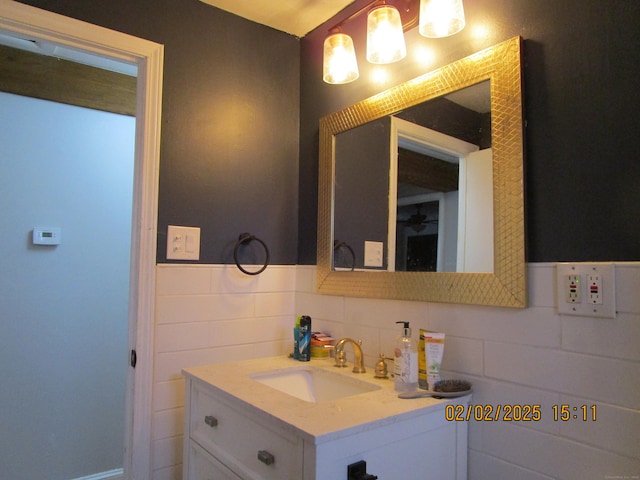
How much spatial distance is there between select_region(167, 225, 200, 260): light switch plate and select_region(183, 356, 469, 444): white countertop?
438 millimetres

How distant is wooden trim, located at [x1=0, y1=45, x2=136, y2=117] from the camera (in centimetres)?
227

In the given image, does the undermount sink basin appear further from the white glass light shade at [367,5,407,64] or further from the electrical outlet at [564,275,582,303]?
the white glass light shade at [367,5,407,64]

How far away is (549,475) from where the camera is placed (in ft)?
3.38

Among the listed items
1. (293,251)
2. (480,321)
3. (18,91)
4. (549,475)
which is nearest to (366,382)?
(480,321)

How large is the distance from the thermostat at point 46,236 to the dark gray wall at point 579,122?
2.29 meters

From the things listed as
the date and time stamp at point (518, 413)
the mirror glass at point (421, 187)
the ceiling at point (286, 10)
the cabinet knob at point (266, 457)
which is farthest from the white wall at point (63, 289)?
the date and time stamp at point (518, 413)

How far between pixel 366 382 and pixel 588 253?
725mm

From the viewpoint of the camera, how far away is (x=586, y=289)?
3.20 feet

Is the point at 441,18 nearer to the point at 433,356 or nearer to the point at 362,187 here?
the point at 362,187

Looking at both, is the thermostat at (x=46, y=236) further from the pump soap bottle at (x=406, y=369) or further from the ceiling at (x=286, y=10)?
the pump soap bottle at (x=406, y=369)

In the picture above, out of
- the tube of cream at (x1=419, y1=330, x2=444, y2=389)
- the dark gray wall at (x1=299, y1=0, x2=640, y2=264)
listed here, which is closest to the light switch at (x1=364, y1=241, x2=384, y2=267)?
the tube of cream at (x1=419, y1=330, x2=444, y2=389)

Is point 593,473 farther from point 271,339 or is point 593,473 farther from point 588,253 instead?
point 271,339

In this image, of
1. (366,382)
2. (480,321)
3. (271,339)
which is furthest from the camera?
(271,339)

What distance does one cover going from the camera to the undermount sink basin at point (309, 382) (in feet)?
4.70
